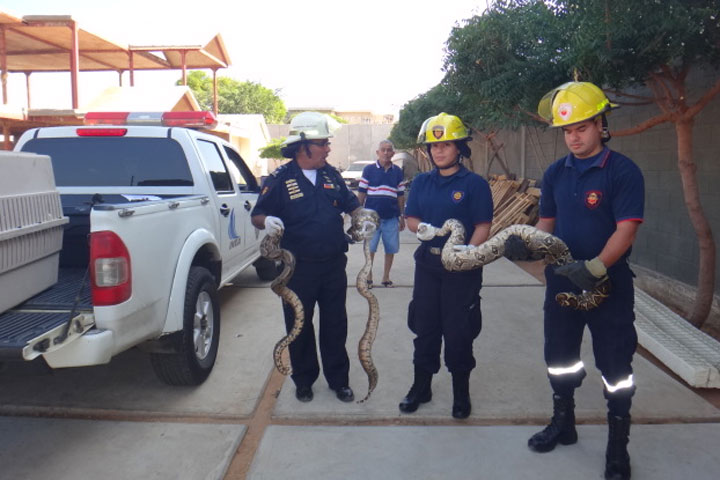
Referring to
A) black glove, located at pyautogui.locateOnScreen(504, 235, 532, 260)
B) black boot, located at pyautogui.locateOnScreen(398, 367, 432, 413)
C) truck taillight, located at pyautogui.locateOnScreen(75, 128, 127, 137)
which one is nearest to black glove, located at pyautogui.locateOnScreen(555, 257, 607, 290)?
black glove, located at pyautogui.locateOnScreen(504, 235, 532, 260)

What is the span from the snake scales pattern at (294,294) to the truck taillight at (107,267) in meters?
0.86

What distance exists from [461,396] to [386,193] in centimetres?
366

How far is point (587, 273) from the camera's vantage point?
260 centimetres

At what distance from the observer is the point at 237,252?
17.9 ft

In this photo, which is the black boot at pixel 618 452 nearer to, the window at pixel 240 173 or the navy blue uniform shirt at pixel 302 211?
the navy blue uniform shirt at pixel 302 211

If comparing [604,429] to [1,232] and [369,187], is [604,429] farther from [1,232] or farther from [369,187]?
[369,187]

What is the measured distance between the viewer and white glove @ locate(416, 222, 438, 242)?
3248 millimetres

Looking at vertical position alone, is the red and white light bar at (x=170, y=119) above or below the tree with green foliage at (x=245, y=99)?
below

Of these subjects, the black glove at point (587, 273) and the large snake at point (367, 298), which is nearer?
→ the black glove at point (587, 273)

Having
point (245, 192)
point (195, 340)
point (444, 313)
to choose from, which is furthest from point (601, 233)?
point (245, 192)

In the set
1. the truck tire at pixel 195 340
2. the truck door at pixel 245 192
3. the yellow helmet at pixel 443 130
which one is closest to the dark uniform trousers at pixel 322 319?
the truck tire at pixel 195 340

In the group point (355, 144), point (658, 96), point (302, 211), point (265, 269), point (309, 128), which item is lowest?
point (265, 269)

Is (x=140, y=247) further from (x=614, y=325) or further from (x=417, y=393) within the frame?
(x=614, y=325)

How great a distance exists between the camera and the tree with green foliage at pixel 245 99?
2263 inches
